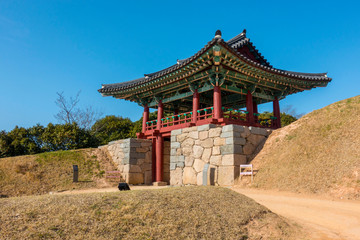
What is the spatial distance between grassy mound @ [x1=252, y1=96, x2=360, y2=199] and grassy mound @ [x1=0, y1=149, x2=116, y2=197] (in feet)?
36.3

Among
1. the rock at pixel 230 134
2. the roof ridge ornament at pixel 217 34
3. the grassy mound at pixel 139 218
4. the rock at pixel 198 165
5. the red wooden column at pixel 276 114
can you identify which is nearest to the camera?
the grassy mound at pixel 139 218

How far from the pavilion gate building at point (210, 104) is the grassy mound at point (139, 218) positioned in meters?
7.30

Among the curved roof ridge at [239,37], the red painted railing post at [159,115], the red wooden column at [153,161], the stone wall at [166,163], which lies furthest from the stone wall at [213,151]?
the curved roof ridge at [239,37]

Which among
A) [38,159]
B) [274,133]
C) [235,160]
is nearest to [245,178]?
[235,160]

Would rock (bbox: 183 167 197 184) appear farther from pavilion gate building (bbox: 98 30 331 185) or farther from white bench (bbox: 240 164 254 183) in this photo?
white bench (bbox: 240 164 254 183)

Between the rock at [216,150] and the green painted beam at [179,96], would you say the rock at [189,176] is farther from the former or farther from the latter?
the green painted beam at [179,96]

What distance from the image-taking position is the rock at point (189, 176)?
49.8 ft

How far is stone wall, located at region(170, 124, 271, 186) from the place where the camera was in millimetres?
13469

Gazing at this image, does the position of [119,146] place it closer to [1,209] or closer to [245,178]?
[245,178]

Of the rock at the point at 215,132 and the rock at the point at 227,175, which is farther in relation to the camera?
the rock at the point at 215,132

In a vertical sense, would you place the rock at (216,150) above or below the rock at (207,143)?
below

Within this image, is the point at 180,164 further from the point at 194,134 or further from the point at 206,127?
the point at 206,127

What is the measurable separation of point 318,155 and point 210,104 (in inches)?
463

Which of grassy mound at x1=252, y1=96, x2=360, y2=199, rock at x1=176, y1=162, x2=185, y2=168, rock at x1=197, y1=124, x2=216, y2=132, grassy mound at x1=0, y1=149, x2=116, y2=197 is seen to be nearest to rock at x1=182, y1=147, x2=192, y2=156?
rock at x1=176, y1=162, x2=185, y2=168
